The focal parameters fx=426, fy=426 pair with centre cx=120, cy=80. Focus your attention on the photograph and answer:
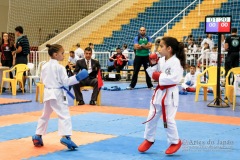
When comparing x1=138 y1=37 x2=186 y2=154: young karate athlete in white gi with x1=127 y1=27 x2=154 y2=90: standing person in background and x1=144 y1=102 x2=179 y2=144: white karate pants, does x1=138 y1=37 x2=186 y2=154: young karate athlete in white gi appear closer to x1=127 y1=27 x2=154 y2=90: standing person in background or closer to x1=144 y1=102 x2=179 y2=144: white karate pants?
x1=144 y1=102 x2=179 y2=144: white karate pants

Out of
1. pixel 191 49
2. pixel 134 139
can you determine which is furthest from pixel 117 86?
pixel 134 139

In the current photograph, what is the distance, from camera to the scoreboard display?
9.48m

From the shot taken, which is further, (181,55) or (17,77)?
(17,77)

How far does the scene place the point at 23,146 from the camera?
5562 mm

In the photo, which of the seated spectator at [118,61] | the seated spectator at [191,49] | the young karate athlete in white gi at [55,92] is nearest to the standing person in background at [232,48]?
the seated spectator at [191,49]

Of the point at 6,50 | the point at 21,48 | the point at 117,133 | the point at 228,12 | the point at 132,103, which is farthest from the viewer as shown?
the point at 228,12

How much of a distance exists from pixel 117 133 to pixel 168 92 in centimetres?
155

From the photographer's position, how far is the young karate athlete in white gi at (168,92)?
516 cm

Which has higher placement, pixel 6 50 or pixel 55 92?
pixel 6 50

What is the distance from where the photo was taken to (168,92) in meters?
5.24

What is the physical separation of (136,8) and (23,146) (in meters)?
18.9

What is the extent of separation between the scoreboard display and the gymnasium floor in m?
1.74

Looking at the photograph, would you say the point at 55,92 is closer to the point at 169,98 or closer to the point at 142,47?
the point at 169,98

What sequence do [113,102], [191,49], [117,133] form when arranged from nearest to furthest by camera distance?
[117,133] → [113,102] → [191,49]
